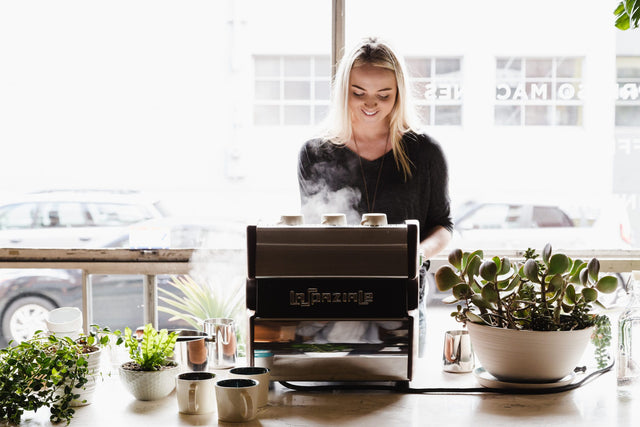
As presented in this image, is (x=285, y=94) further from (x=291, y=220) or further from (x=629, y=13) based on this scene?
(x=291, y=220)

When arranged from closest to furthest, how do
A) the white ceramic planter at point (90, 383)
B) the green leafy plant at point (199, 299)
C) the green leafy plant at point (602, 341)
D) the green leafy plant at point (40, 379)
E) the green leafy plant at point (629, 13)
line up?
the green leafy plant at point (40, 379), the white ceramic planter at point (90, 383), the green leafy plant at point (602, 341), the green leafy plant at point (629, 13), the green leafy plant at point (199, 299)

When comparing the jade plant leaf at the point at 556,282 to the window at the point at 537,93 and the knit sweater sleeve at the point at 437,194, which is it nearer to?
the knit sweater sleeve at the point at 437,194

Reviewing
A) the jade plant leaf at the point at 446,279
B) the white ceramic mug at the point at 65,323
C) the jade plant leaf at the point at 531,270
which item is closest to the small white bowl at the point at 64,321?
the white ceramic mug at the point at 65,323

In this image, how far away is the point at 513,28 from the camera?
337cm

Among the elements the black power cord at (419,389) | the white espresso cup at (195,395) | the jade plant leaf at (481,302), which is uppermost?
the jade plant leaf at (481,302)

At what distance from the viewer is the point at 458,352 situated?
165 cm

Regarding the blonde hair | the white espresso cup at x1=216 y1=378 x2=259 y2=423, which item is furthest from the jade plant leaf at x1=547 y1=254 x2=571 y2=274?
the blonde hair

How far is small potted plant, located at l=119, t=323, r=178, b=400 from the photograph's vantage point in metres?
1.44

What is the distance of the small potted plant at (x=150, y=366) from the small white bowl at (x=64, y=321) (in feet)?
0.62

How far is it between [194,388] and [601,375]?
0.96m

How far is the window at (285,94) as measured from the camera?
3385mm

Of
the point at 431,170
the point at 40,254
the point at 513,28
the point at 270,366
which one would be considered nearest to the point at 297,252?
the point at 270,366

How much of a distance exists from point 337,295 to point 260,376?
0.78 feet

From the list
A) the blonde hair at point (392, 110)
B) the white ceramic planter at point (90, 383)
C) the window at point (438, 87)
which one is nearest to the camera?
the white ceramic planter at point (90, 383)
